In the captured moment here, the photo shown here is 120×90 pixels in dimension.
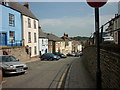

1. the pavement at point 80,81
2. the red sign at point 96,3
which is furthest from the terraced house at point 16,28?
the red sign at point 96,3

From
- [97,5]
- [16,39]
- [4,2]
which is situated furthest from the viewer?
[16,39]

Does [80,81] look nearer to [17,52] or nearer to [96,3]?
[96,3]

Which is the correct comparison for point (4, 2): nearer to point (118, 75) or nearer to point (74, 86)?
point (74, 86)

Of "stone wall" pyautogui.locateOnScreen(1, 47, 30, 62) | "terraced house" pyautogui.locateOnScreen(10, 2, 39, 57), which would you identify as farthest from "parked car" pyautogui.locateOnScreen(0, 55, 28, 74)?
"terraced house" pyautogui.locateOnScreen(10, 2, 39, 57)

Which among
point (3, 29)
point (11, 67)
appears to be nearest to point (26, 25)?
point (3, 29)

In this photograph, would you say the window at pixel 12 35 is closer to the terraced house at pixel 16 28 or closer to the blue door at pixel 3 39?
the terraced house at pixel 16 28

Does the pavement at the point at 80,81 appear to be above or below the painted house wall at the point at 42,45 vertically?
below

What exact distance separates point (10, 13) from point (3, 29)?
11.6 feet

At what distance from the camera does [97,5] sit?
15.1ft

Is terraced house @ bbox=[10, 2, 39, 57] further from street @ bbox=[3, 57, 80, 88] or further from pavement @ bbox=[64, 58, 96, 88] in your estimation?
pavement @ bbox=[64, 58, 96, 88]

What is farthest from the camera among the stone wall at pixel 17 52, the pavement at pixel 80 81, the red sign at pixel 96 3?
the stone wall at pixel 17 52

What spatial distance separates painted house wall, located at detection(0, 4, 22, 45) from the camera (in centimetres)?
2641

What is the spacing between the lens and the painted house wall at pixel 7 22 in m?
26.4

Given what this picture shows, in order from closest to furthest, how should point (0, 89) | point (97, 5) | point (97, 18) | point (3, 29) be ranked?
point (97, 5)
point (97, 18)
point (0, 89)
point (3, 29)
